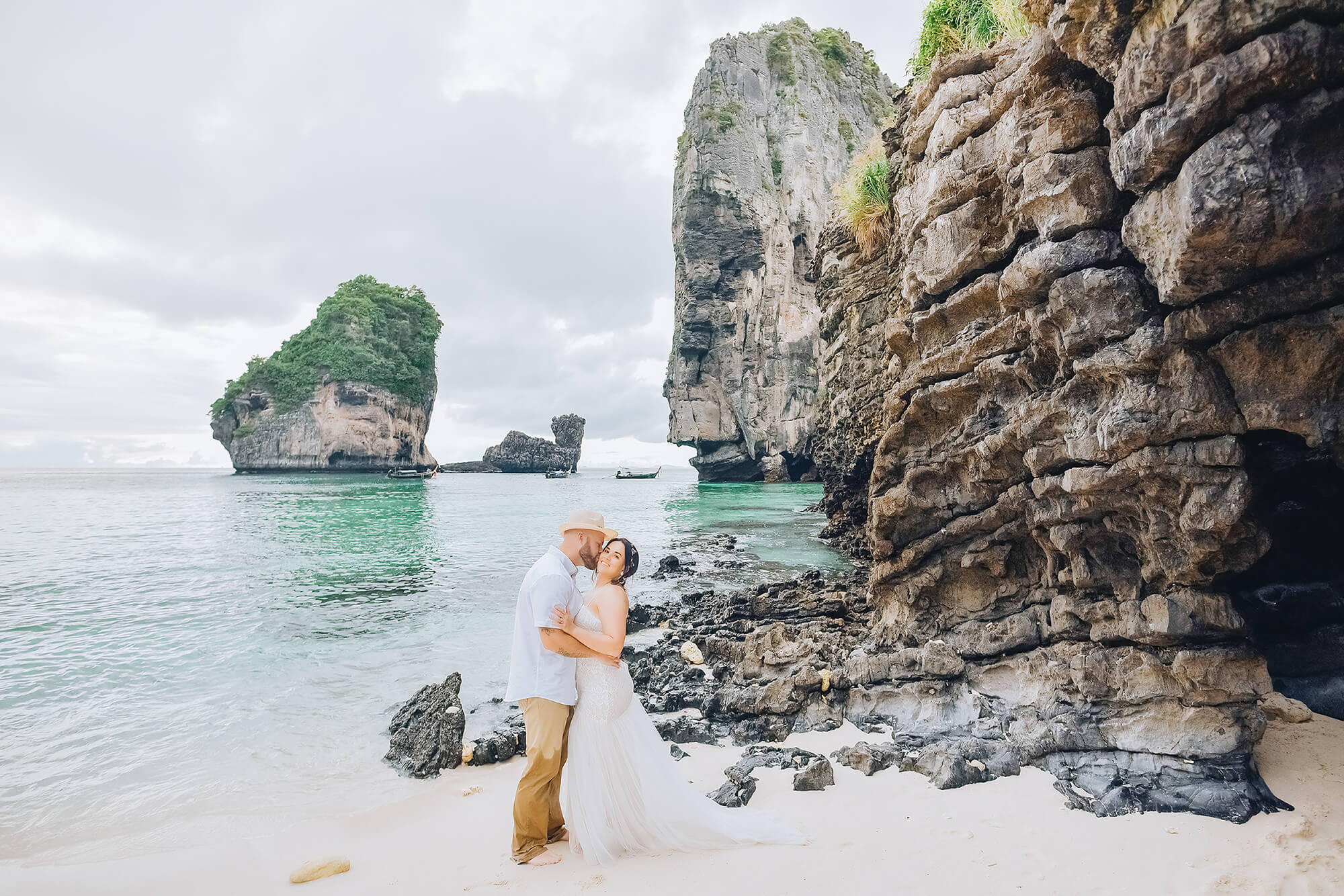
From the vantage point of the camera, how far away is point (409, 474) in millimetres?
67688

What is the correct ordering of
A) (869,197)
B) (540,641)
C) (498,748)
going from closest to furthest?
(540,641), (498,748), (869,197)

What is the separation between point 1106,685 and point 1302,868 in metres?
1.57

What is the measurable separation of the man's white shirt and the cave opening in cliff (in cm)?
467

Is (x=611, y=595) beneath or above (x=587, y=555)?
beneath

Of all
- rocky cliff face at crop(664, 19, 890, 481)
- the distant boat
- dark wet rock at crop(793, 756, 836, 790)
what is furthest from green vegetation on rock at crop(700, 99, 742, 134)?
dark wet rock at crop(793, 756, 836, 790)

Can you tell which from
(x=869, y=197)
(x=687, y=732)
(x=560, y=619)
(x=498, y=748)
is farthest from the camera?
(x=869, y=197)

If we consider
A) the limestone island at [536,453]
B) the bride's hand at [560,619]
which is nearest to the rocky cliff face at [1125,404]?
the bride's hand at [560,619]

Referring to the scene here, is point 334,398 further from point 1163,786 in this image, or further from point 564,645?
point 1163,786

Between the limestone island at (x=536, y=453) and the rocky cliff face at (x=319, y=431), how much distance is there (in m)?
25.1

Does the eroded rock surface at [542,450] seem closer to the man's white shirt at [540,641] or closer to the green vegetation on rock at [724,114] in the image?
the green vegetation on rock at [724,114]

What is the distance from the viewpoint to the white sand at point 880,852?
10.2 ft

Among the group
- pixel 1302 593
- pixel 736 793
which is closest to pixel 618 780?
pixel 736 793

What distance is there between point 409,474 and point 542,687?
2773 inches

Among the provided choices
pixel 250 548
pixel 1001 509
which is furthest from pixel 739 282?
pixel 1001 509
